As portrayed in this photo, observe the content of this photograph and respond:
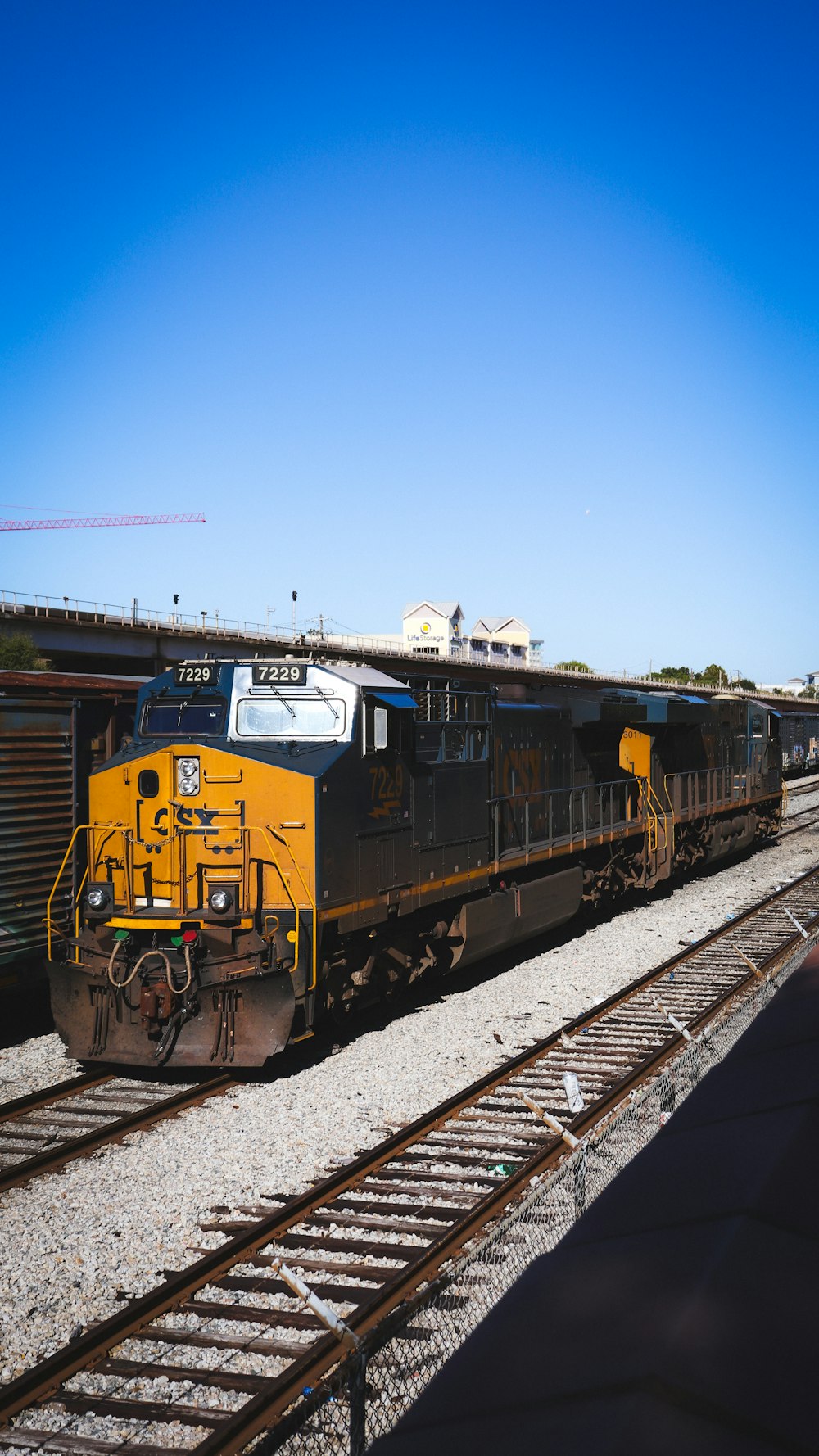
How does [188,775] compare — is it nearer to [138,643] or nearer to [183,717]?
[183,717]

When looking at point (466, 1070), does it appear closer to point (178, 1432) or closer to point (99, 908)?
point (99, 908)

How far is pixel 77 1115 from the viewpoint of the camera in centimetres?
798

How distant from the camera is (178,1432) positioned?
4312 mm

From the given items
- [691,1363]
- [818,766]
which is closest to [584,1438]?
[691,1363]

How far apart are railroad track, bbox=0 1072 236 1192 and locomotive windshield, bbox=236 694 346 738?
3018 mm

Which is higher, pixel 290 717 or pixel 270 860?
pixel 290 717

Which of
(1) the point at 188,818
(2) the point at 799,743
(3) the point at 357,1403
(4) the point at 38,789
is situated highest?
(2) the point at 799,743

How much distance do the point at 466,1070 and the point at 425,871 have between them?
2.22 meters

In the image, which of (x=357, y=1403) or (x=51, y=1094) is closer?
(x=357, y=1403)

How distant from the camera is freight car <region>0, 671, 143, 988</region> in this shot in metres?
9.66

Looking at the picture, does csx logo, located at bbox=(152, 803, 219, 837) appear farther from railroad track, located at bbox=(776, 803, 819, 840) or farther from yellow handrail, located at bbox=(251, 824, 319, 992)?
railroad track, located at bbox=(776, 803, 819, 840)

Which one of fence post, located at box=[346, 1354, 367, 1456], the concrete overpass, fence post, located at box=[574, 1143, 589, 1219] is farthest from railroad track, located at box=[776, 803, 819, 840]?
fence post, located at box=[346, 1354, 367, 1456]

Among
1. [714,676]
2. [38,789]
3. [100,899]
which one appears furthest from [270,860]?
[714,676]

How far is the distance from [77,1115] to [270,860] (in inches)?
97.4
